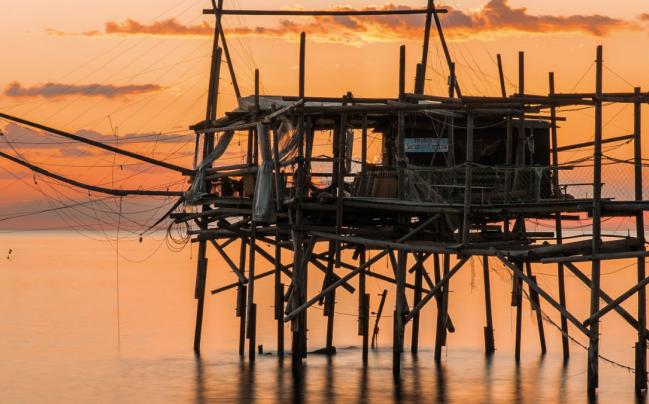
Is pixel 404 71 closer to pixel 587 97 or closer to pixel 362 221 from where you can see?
pixel 362 221

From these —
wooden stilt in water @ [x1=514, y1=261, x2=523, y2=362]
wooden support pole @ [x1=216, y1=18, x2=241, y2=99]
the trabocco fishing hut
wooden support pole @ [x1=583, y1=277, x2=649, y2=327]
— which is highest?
wooden support pole @ [x1=216, y1=18, x2=241, y2=99]

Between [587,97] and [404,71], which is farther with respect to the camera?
[404,71]

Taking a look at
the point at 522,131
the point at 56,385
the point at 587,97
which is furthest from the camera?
the point at 56,385

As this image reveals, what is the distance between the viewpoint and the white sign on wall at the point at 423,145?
21.5 meters

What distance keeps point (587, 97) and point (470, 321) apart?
880 inches

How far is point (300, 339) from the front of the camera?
72.3 ft

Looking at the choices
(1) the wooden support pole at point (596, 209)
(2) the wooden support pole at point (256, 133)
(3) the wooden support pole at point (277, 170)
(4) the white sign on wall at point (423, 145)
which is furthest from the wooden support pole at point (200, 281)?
(1) the wooden support pole at point (596, 209)

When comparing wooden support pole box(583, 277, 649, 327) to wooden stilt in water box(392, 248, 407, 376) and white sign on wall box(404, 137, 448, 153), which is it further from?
white sign on wall box(404, 137, 448, 153)

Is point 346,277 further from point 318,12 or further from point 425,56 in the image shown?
point 318,12

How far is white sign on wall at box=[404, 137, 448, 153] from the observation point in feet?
70.4

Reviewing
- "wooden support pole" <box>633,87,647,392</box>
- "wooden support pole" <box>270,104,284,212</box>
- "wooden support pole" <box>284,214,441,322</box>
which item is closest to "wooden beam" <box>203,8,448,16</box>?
"wooden support pole" <box>270,104,284,212</box>

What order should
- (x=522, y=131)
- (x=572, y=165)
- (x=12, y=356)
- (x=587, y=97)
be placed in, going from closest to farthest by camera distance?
(x=587, y=97), (x=572, y=165), (x=522, y=131), (x=12, y=356)

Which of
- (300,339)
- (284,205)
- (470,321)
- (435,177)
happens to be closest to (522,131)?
(435,177)

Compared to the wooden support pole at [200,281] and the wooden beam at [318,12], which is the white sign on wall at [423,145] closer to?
the wooden beam at [318,12]
